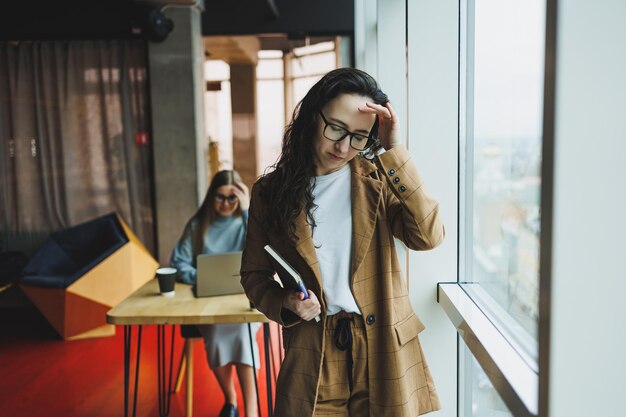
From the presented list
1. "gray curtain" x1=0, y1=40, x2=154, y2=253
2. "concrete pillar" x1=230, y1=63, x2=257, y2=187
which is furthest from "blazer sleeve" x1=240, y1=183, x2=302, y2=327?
"concrete pillar" x1=230, y1=63, x2=257, y2=187

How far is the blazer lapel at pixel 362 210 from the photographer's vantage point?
1.30 meters

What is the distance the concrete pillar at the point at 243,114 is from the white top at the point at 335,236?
17.3 feet

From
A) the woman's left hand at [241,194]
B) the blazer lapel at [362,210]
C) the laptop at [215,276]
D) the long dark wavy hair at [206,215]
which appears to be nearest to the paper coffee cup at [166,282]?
the laptop at [215,276]

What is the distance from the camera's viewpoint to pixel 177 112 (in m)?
5.46

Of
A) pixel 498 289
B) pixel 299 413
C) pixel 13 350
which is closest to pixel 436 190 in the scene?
pixel 498 289

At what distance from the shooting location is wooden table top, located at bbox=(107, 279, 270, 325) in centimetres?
219

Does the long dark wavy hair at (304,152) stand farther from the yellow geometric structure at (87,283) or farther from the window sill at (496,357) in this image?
the yellow geometric structure at (87,283)

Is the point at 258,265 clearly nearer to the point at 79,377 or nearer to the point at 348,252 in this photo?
the point at 348,252

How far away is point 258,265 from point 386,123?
50 cm

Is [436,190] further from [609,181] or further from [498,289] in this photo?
[609,181]

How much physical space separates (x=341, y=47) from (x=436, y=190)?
4155mm

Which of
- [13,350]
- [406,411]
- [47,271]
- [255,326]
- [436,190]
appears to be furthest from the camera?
[47,271]

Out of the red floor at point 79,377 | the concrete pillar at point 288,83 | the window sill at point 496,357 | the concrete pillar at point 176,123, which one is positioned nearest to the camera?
the window sill at point 496,357

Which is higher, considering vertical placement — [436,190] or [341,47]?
[341,47]
